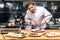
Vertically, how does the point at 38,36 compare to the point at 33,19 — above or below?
below

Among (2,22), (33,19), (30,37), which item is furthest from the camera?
(2,22)

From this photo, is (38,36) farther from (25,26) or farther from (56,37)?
(25,26)

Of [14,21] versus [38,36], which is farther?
[14,21]

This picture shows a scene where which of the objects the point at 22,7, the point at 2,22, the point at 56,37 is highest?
the point at 22,7

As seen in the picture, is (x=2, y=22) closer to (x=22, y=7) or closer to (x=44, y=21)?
(x=22, y=7)

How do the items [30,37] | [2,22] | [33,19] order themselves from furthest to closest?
[2,22]
[33,19]
[30,37]

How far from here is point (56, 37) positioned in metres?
2.35

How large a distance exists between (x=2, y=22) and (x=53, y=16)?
41.8 inches

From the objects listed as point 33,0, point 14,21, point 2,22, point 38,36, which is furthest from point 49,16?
point 38,36

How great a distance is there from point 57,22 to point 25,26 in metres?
0.66

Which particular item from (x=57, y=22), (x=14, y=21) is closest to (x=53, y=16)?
(x=57, y=22)

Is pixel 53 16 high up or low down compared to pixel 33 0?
down

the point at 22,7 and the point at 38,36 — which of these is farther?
the point at 22,7

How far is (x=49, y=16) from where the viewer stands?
3.77m
